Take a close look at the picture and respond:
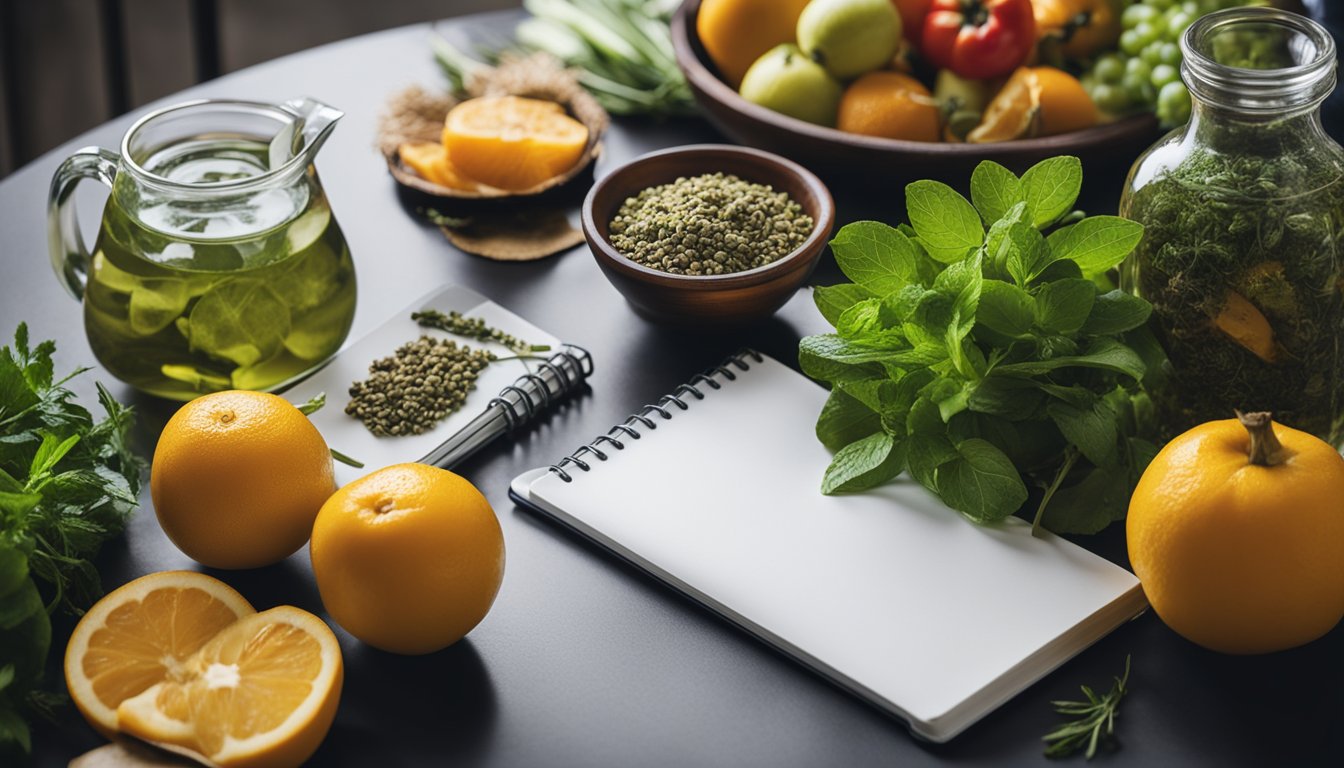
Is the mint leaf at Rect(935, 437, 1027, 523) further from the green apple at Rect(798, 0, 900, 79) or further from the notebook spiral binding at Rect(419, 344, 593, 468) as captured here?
the green apple at Rect(798, 0, 900, 79)

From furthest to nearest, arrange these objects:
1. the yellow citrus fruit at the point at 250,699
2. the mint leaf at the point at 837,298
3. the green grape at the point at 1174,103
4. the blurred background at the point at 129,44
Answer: the blurred background at the point at 129,44 → the green grape at the point at 1174,103 → the mint leaf at the point at 837,298 → the yellow citrus fruit at the point at 250,699

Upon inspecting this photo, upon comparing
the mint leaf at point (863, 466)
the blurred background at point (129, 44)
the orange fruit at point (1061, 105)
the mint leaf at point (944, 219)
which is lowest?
the blurred background at point (129, 44)

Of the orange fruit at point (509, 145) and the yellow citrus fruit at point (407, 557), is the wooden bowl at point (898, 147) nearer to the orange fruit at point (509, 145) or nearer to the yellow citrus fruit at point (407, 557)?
the orange fruit at point (509, 145)

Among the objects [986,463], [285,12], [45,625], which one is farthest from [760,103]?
[285,12]

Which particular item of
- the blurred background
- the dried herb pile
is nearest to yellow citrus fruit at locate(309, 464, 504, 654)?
the dried herb pile

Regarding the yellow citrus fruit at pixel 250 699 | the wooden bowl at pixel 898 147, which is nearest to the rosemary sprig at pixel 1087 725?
the yellow citrus fruit at pixel 250 699

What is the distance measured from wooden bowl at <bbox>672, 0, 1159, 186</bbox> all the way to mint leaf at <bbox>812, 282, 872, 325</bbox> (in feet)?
1.03

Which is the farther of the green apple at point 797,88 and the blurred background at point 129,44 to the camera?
the blurred background at point 129,44

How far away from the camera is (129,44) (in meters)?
2.74

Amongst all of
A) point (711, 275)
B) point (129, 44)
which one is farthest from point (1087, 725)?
point (129, 44)

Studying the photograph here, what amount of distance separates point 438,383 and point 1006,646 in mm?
550

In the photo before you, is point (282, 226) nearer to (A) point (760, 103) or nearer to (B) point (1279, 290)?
(A) point (760, 103)

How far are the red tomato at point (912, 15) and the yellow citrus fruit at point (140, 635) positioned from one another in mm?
987

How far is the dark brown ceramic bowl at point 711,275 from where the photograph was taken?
46.9 inches
